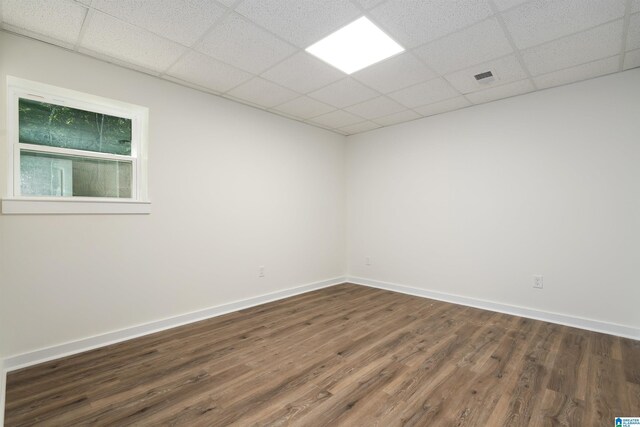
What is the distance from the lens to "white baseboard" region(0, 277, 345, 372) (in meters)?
2.33

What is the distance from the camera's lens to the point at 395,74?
2.96m

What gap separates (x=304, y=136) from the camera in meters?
4.60

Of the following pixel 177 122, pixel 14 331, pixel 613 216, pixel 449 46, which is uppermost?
pixel 449 46

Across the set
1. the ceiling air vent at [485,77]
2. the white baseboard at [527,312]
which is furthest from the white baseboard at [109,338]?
the ceiling air vent at [485,77]

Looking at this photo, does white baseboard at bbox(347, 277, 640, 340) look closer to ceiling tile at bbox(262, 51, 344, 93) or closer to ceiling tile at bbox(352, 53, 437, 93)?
ceiling tile at bbox(352, 53, 437, 93)

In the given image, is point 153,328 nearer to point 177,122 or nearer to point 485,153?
point 177,122

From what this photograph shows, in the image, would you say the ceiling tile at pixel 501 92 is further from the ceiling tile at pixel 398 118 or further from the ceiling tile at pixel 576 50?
the ceiling tile at pixel 398 118

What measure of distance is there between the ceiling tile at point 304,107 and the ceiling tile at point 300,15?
4.24 ft

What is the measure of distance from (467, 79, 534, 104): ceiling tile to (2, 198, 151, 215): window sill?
387 cm

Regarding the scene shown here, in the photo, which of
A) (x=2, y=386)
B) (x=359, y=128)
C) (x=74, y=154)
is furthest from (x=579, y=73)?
(x=2, y=386)

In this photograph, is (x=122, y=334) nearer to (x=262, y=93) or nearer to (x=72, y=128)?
(x=72, y=128)

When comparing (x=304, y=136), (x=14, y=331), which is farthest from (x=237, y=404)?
(x=304, y=136)

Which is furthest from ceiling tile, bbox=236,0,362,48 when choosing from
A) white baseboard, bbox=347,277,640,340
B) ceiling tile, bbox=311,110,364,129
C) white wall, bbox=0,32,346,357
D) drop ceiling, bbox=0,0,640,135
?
white baseboard, bbox=347,277,640,340

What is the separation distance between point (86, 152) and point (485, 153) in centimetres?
438
